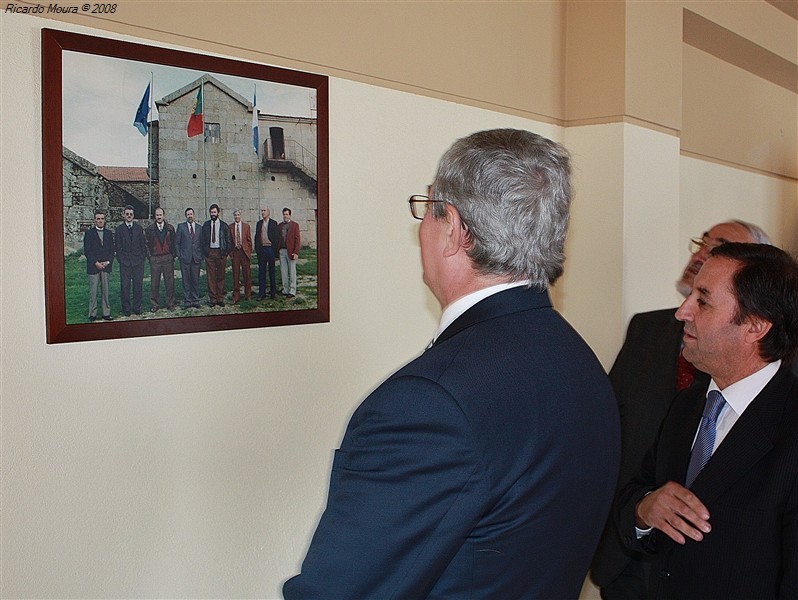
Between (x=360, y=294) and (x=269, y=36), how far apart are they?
0.87 meters

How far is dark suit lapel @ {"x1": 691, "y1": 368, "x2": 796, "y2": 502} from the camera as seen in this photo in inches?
76.1

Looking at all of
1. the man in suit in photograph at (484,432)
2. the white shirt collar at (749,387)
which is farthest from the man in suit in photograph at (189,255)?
the white shirt collar at (749,387)

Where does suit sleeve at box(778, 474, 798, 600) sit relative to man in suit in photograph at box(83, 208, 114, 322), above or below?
below

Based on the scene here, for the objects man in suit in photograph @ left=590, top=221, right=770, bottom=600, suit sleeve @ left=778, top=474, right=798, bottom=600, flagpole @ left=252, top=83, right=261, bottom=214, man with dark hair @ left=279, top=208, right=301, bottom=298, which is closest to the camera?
suit sleeve @ left=778, top=474, right=798, bottom=600

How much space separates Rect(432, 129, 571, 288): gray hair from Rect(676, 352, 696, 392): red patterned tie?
172cm

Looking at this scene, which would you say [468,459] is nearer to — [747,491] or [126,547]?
[747,491]

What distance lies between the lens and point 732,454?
1.96 metres

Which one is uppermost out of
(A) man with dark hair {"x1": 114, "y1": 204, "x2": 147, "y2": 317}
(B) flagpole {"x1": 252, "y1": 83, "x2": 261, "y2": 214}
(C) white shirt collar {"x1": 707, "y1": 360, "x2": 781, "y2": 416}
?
(B) flagpole {"x1": 252, "y1": 83, "x2": 261, "y2": 214}

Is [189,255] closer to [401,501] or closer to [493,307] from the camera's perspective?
[493,307]

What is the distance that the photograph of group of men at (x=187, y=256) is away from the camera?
78.6 inches

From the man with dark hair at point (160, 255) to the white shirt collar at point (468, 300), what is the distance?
1015mm

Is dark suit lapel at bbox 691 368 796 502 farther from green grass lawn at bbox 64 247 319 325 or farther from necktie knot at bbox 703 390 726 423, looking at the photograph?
green grass lawn at bbox 64 247 319 325

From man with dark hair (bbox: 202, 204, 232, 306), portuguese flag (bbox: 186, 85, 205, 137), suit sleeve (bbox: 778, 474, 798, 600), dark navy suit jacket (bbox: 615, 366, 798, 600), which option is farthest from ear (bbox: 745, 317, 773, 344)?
portuguese flag (bbox: 186, 85, 205, 137)

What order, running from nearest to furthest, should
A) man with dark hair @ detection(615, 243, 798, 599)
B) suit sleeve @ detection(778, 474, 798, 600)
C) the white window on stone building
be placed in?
1. suit sleeve @ detection(778, 474, 798, 600)
2. man with dark hair @ detection(615, 243, 798, 599)
3. the white window on stone building
